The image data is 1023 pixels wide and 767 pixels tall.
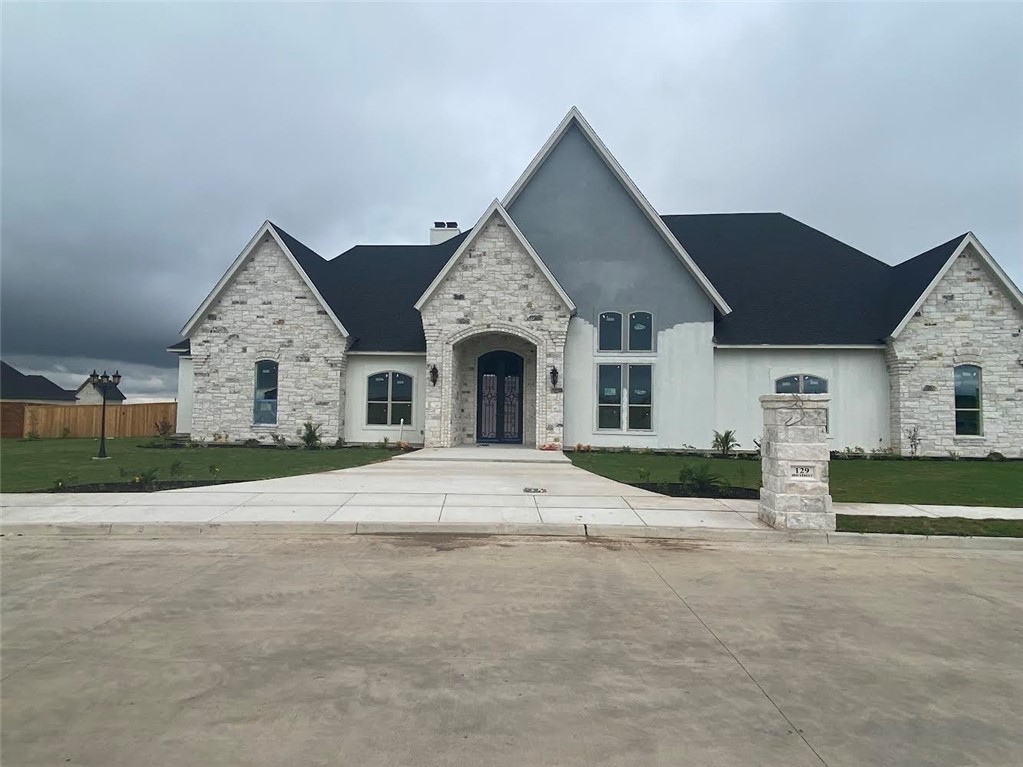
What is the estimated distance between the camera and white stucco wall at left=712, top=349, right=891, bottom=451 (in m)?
20.2

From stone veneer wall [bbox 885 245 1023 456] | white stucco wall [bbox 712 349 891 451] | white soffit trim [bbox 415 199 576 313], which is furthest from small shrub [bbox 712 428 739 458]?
white soffit trim [bbox 415 199 576 313]

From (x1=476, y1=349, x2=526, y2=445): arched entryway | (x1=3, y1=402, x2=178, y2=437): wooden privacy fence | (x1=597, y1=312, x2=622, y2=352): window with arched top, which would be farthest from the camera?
(x1=3, y1=402, x2=178, y2=437): wooden privacy fence

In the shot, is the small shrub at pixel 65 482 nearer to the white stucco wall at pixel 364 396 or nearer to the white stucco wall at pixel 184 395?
the white stucco wall at pixel 364 396

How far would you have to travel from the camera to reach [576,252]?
21156 millimetres

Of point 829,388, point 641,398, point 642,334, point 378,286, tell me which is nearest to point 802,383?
point 829,388

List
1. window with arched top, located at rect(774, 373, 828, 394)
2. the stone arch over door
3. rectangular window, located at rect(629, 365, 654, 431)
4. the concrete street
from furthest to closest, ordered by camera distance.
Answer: rectangular window, located at rect(629, 365, 654, 431) < window with arched top, located at rect(774, 373, 828, 394) < the stone arch over door < the concrete street

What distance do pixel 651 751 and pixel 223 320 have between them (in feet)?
72.1

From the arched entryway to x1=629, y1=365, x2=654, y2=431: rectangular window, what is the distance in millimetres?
4066

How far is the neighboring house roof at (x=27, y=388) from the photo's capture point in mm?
57834

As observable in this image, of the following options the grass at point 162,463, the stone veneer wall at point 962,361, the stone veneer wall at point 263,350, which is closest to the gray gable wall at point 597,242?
the stone veneer wall at point 962,361

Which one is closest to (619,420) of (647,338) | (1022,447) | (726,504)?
(647,338)

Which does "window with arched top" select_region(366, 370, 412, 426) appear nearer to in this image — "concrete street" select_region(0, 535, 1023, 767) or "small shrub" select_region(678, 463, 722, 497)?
"small shrub" select_region(678, 463, 722, 497)

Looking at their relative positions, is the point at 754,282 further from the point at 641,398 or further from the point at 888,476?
the point at 888,476

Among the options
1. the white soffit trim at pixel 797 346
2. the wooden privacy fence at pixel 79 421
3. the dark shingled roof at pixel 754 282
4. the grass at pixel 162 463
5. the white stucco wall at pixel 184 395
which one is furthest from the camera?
the wooden privacy fence at pixel 79 421
